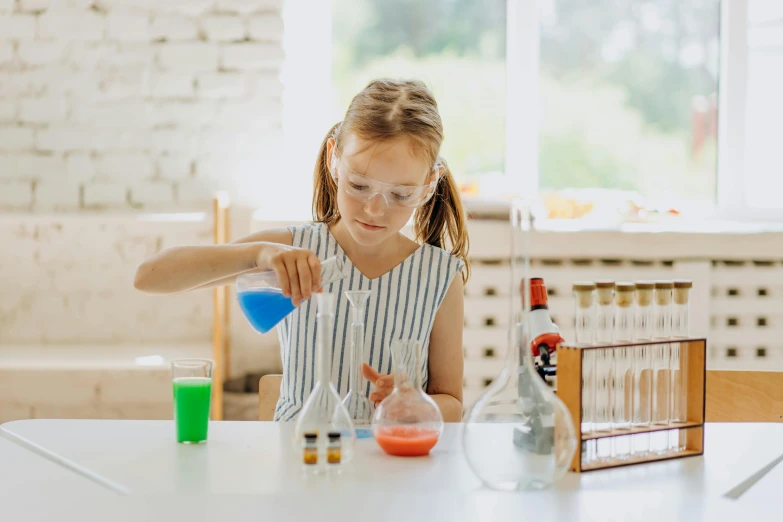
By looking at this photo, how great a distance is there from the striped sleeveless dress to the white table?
1.33ft

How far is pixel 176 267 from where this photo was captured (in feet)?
5.07

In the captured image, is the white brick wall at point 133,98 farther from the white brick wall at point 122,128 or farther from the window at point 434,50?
the window at point 434,50

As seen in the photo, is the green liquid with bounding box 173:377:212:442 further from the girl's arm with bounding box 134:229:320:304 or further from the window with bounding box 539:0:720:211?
the window with bounding box 539:0:720:211

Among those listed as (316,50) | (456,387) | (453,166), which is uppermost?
(316,50)

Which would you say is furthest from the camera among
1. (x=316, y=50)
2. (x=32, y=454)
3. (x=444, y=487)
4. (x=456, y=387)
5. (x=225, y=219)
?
(x=316, y=50)

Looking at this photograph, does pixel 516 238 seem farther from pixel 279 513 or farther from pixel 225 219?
pixel 225 219

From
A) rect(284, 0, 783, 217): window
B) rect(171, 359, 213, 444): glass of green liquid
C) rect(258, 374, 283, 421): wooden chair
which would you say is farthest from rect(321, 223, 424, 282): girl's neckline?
rect(284, 0, 783, 217): window

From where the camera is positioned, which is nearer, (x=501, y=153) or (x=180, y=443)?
(x=180, y=443)

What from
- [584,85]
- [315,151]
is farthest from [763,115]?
[315,151]

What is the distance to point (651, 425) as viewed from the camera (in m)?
1.17

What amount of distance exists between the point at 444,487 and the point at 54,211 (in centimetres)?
258

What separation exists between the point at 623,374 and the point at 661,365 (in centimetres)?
7

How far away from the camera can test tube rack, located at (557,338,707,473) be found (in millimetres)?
1104

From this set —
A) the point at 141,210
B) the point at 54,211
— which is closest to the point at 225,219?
the point at 141,210
